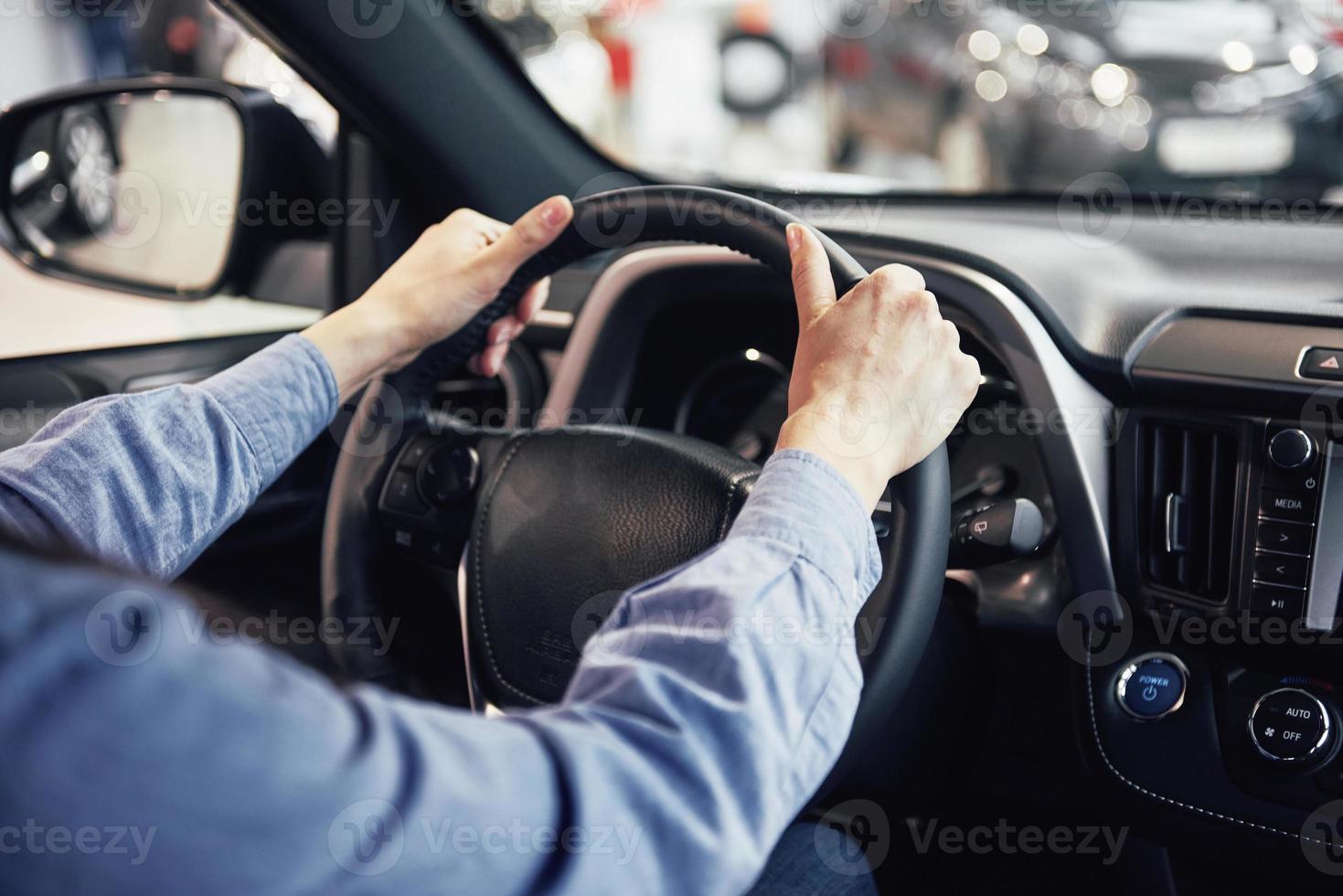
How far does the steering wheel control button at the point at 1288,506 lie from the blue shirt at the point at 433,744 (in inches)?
19.8

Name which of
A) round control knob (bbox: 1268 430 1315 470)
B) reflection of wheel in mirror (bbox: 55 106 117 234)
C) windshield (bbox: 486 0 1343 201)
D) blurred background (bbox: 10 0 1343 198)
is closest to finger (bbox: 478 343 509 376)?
round control knob (bbox: 1268 430 1315 470)

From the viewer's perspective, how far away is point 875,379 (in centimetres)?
73

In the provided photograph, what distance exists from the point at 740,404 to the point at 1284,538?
587 mm

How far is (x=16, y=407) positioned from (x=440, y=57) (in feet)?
2.24

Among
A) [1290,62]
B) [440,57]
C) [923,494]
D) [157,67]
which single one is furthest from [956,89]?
[923,494]

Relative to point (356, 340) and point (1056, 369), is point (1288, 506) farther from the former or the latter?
point (356, 340)

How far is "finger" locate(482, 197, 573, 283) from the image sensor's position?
977 mm

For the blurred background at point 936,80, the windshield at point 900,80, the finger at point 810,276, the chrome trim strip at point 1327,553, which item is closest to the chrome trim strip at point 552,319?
the finger at point 810,276

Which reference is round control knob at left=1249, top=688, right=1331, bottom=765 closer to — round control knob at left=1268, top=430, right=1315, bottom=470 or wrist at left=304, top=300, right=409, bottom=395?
round control knob at left=1268, top=430, right=1315, bottom=470

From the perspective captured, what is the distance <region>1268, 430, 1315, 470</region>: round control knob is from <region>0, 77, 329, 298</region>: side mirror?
4.41ft

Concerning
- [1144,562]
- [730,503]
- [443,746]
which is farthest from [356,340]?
[1144,562]

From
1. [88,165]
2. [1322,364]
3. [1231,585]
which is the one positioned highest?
[88,165]

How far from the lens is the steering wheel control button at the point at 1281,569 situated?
99 centimetres

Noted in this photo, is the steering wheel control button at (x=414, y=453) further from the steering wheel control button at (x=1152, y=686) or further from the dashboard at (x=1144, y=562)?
the steering wheel control button at (x=1152, y=686)
